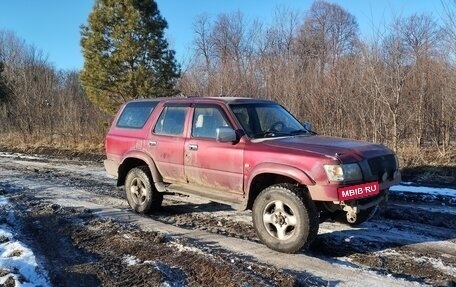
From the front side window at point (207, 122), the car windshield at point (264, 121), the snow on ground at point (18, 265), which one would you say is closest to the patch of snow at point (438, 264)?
the car windshield at point (264, 121)

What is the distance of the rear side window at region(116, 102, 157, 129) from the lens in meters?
7.54

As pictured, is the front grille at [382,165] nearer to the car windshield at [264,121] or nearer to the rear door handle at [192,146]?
the car windshield at [264,121]

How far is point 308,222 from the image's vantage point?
5.11m

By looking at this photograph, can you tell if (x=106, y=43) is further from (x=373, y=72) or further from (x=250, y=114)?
(x=250, y=114)

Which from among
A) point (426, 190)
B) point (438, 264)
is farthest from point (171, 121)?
point (426, 190)

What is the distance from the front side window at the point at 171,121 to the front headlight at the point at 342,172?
2554mm

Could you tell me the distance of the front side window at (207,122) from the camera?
629cm

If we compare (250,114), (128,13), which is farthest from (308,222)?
(128,13)

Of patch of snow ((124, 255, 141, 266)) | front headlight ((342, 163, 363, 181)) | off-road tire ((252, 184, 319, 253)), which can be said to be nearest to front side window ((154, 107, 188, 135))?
off-road tire ((252, 184, 319, 253))

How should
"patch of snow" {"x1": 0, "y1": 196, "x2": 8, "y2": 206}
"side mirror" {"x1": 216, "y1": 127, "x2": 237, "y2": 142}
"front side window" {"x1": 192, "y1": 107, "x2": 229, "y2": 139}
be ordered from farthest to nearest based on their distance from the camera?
"patch of snow" {"x1": 0, "y1": 196, "x2": 8, "y2": 206} → "front side window" {"x1": 192, "y1": 107, "x2": 229, "y2": 139} → "side mirror" {"x1": 216, "y1": 127, "x2": 237, "y2": 142}

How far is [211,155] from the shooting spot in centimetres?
615

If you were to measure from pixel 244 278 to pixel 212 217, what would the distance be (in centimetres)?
268

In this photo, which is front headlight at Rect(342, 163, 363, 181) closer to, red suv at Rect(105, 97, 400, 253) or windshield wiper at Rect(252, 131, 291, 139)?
red suv at Rect(105, 97, 400, 253)

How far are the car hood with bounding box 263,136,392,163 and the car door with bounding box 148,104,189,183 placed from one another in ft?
5.18
